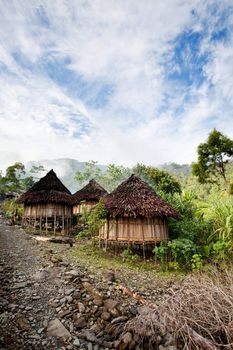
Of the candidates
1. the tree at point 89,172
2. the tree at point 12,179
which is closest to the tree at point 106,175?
the tree at point 89,172

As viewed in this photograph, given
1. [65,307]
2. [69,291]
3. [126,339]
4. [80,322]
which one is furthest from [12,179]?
[126,339]

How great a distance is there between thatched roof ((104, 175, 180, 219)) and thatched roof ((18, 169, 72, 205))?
23.9 feet

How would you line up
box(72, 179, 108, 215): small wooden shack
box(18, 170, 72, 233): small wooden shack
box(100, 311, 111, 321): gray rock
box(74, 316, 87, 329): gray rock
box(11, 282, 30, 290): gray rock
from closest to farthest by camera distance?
box(74, 316, 87, 329): gray rock
box(100, 311, 111, 321): gray rock
box(11, 282, 30, 290): gray rock
box(18, 170, 72, 233): small wooden shack
box(72, 179, 108, 215): small wooden shack

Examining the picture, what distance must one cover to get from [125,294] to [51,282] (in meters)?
1.94

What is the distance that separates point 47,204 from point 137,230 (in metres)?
9.53

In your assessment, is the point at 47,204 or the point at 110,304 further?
the point at 47,204

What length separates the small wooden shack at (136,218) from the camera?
1041cm

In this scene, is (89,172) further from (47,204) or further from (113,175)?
(47,204)

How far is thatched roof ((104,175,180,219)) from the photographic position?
10.3 m

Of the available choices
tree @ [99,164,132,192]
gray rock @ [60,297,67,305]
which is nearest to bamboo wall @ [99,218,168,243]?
gray rock @ [60,297,67,305]

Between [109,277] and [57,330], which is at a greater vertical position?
[109,277]

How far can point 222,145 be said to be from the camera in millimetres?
19594

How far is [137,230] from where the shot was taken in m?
10.7

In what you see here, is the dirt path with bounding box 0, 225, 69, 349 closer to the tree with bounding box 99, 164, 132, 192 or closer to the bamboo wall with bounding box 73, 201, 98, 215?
the bamboo wall with bounding box 73, 201, 98, 215
